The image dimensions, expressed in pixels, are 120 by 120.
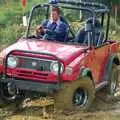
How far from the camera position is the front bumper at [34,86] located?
29.5 ft

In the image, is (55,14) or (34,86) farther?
(55,14)

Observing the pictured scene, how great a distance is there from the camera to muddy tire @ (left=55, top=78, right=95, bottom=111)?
29.8 ft

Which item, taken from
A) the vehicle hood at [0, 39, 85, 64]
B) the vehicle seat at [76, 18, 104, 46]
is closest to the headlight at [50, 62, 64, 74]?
the vehicle hood at [0, 39, 85, 64]

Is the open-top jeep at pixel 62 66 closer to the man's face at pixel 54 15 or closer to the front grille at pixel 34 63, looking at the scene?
the front grille at pixel 34 63

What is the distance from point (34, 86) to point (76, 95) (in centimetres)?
87

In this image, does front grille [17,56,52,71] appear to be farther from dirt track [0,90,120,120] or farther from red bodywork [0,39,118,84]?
dirt track [0,90,120,120]

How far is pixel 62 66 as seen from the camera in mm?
9102

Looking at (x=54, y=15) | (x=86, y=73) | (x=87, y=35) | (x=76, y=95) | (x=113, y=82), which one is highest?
(x=54, y=15)

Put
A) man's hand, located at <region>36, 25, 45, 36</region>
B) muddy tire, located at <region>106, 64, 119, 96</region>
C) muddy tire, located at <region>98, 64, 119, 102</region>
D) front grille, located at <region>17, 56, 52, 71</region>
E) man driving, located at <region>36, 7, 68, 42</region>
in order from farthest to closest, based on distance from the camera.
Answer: muddy tire, located at <region>106, 64, 119, 96</region> → muddy tire, located at <region>98, 64, 119, 102</region> → man's hand, located at <region>36, 25, 45, 36</region> → man driving, located at <region>36, 7, 68, 42</region> → front grille, located at <region>17, 56, 52, 71</region>

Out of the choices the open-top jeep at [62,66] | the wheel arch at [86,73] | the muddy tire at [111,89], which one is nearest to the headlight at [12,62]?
the open-top jeep at [62,66]

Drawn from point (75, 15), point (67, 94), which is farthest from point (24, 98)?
point (75, 15)

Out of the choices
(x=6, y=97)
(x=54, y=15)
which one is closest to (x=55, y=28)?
(x=54, y=15)

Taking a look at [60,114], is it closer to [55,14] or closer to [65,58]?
[65,58]

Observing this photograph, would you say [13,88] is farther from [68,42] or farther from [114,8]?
[114,8]
